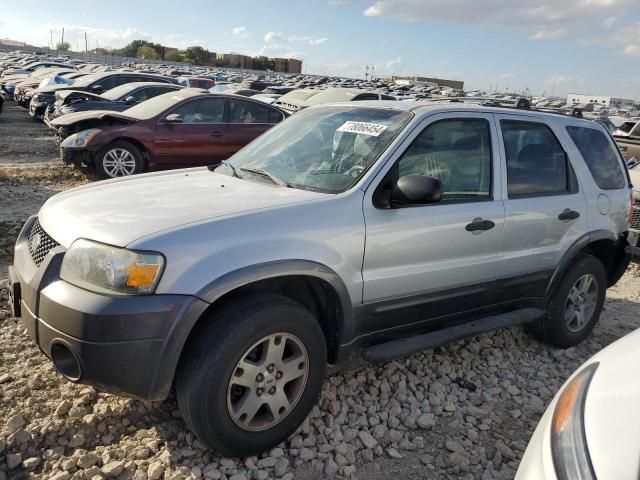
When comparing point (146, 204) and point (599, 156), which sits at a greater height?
point (599, 156)

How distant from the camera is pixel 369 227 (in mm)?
2969

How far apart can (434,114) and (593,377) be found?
1973 mm

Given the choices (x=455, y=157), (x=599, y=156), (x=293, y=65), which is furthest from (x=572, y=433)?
(x=293, y=65)

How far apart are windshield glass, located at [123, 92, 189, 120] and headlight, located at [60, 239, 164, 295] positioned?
7138 mm

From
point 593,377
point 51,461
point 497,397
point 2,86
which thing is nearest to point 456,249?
point 497,397

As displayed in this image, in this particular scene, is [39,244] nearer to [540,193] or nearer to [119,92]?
[540,193]

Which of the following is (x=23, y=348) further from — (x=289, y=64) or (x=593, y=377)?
(x=289, y=64)

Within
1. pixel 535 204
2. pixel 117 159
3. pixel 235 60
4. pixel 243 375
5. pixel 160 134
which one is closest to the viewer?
pixel 243 375

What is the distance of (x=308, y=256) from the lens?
2736 millimetres

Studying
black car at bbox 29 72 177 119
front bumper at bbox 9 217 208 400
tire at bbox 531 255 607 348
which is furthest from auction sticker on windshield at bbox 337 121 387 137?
black car at bbox 29 72 177 119

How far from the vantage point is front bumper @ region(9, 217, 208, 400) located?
232 centimetres

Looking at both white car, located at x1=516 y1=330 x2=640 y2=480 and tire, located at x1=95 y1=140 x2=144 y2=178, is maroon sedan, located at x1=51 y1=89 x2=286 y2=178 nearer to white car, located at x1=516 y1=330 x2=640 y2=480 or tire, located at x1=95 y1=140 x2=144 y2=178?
tire, located at x1=95 y1=140 x2=144 y2=178

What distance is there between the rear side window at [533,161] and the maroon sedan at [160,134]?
6.33m

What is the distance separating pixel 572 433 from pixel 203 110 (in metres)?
8.65
